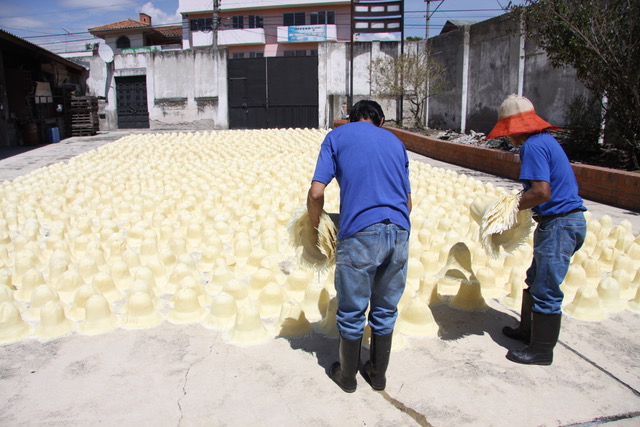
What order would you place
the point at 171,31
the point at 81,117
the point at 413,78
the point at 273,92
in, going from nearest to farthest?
the point at 413,78 → the point at 81,117 → the point at 273,92 → the point at 171,31

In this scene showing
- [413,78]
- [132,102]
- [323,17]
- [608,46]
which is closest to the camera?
[608,46]

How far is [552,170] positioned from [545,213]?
0.23 metres

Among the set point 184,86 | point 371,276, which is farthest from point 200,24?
point 371,276

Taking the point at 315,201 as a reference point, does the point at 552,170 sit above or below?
above

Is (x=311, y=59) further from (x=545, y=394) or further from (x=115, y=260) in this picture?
(x=545, y=394)

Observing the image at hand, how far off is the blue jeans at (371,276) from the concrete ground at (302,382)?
0.36 meters

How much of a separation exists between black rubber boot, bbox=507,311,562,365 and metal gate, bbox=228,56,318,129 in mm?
18906

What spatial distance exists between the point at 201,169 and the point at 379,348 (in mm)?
6228

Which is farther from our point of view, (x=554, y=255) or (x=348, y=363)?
(x=554, y=255)

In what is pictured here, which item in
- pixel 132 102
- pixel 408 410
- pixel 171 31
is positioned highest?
pixel 171 31

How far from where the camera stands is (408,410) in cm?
236

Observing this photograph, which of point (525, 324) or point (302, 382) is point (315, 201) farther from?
point (525, 324)

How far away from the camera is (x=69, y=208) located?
6117mm

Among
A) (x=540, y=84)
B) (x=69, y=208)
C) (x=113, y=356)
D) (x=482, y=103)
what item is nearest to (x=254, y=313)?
(x=113, y=356)
